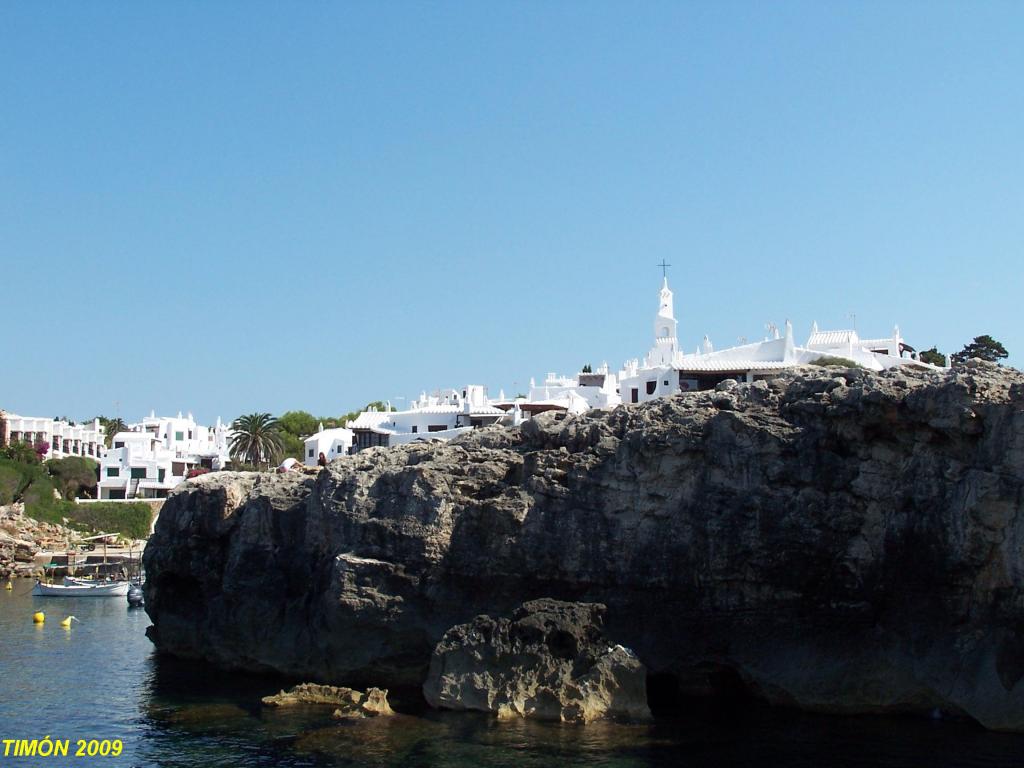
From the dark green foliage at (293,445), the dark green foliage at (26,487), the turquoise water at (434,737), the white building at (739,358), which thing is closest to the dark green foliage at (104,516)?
the dark green foliage at (26,487)

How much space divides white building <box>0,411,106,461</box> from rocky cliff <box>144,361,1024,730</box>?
7255 cm

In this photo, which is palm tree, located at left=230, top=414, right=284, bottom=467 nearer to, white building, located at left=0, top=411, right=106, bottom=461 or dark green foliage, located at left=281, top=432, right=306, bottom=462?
dark green foliage, located at left=281, top=432, right=306, bottom=462

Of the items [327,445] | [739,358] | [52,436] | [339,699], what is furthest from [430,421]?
→ [52,436]

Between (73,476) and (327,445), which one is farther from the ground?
(327,445)

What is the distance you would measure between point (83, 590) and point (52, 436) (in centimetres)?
4869

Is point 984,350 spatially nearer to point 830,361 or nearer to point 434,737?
point 830,361

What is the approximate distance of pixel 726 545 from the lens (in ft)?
96.1

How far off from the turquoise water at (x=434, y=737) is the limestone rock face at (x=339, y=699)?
2.01 ft

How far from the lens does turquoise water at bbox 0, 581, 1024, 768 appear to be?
24.1 meters

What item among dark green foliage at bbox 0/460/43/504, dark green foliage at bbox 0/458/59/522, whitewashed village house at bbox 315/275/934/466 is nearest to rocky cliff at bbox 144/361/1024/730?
whitewashed village house at bbox 315/275/934/466

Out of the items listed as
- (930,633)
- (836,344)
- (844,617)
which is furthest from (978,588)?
(836,344)

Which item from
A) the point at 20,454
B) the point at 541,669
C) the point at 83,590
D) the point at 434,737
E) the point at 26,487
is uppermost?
the point at 20,454

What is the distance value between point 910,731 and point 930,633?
2.38 meters

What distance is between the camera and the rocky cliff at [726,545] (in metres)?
26.5
